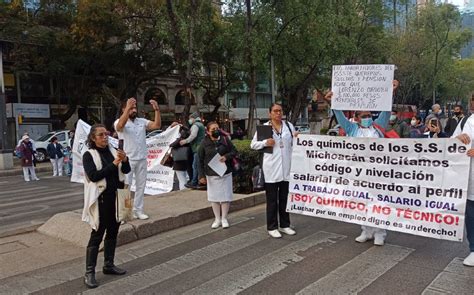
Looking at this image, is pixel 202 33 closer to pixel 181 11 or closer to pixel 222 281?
pixel 181 11

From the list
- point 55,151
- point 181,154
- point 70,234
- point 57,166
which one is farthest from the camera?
point 57,166

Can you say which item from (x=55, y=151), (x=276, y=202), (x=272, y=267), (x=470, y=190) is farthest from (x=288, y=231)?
(x=55, y=151)

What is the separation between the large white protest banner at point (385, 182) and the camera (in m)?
4.75

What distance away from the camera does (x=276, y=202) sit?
599cm

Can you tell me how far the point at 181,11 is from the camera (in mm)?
17812

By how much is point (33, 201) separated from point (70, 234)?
506 cm

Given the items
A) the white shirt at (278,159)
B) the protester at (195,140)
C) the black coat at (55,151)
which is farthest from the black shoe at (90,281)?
the black coat at (55,151)

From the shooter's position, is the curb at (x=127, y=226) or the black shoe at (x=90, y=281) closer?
the black shoe at (x=90, y=281)

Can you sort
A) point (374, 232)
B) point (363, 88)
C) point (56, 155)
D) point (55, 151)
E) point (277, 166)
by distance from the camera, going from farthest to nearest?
1. point (56, 155)
2. point (55, 151)
3. point (363, 88)
4. point (277, 166)
5. point (374, 232)

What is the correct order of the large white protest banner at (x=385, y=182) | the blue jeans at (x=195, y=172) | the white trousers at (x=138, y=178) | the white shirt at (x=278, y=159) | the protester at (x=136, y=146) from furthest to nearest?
the blue jeans at (x=195, y=172), the white trousers at (x=138, y=178), the protester at (x=136, y=146), the white shirt at (x=278, y=159), the large white protest banner at (x=385, y=182)

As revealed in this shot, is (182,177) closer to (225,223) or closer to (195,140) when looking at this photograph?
(195,140)

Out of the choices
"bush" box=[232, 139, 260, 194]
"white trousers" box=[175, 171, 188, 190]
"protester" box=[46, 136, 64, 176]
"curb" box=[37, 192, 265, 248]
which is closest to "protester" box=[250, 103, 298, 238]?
"curb" box=[37, 192, 265, 248]

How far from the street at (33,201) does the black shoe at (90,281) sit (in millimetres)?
2976

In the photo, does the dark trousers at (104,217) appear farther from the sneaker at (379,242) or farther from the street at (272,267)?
the sneaker at (379,242)
